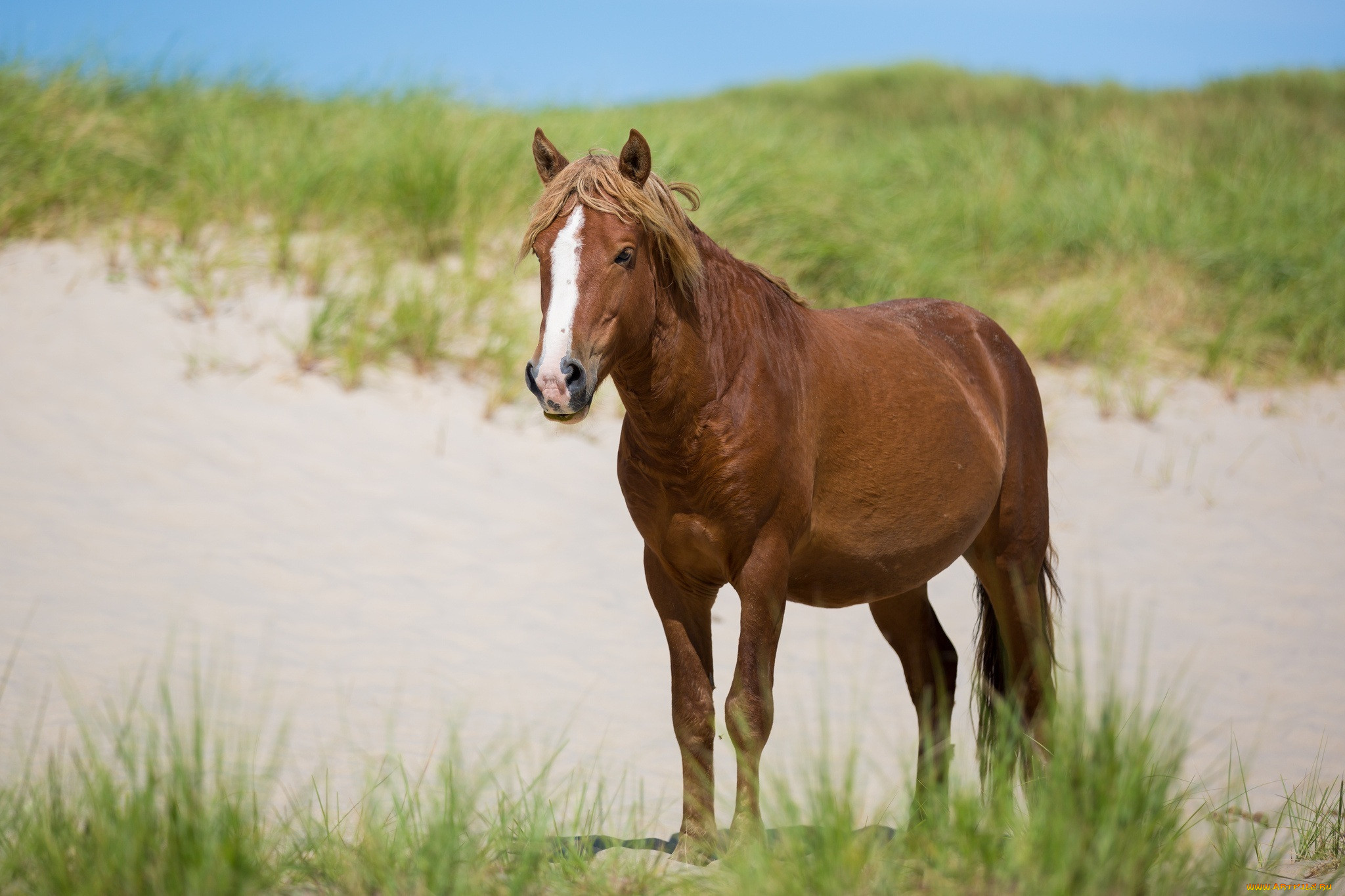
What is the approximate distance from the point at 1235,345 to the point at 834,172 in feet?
13.0

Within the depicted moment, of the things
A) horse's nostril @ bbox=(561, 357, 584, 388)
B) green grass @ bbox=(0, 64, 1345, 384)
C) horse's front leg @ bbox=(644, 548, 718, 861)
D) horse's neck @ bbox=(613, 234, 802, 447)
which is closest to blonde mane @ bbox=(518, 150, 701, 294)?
horse's neck @ bbox=(613, 234, 802, 447)

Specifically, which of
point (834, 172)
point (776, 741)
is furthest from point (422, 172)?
point (776, 741)

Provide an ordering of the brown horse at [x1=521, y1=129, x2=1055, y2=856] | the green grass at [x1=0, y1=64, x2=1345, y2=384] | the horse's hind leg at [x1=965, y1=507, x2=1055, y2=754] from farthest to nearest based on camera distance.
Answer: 1. the green grass at [x1=0, y1=64, x2=1345, y2=384]
2. the horse's hind leg at [x1=965, y1=507, x2=1055, y2=754]
3. the brown horse at [x1=521, y1=129, x2=1055, y2=856]

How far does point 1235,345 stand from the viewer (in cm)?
941

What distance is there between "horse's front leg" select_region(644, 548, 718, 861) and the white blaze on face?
2.75 ft

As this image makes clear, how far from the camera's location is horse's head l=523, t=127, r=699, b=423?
8.14ft

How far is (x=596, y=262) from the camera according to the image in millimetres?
2615

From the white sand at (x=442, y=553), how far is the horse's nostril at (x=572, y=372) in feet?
7.25

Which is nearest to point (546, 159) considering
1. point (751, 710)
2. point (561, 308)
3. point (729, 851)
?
point (561, 308)

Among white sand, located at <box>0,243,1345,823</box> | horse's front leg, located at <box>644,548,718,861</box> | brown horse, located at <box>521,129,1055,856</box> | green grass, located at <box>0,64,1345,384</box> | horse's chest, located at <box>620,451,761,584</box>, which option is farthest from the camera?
green grass, located at <box>0,64,1345,384</box>

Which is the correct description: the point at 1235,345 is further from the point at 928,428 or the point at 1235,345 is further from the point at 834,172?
the point at 928,428

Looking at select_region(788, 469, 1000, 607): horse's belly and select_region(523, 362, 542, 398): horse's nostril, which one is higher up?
select_region(523, 362, 542, 398): horse's nostril

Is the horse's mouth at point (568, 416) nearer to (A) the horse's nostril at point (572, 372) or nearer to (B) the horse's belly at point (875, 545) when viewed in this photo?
(A) the horse's nostril at point (572, 372)

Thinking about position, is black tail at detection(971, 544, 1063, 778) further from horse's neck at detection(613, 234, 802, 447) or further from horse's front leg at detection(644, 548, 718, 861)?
horse's neck at detection(613, 234, 802, 447)
